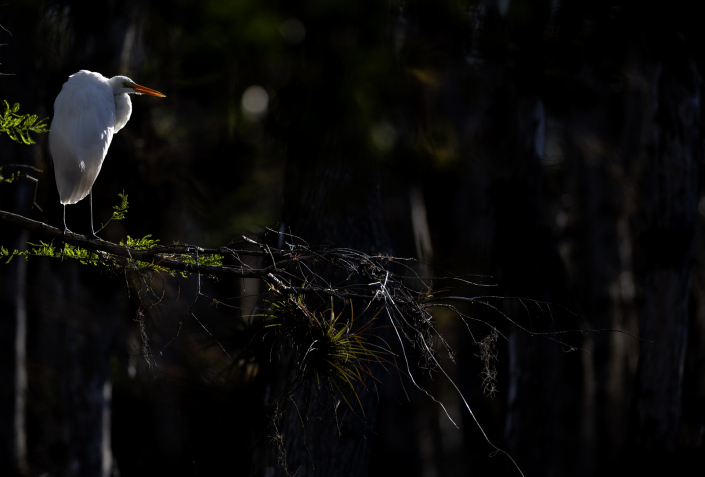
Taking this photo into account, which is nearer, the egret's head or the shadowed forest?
the shadowed forest

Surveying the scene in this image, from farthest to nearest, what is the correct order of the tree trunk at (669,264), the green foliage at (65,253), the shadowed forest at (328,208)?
the tree trunk at (669,264), the green foliage at (65,253), the shadowed forest at (328,208)

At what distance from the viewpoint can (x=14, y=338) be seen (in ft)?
23.4

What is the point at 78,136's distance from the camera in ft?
11.3

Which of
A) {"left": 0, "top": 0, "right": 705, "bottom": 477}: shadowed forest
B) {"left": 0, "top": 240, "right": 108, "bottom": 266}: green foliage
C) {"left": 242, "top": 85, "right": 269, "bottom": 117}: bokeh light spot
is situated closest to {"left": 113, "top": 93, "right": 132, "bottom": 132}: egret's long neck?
{"left": 0, "top": 0, "right": 705, "bottom": 477}: shadowed forest

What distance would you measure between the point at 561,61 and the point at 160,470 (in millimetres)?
8536

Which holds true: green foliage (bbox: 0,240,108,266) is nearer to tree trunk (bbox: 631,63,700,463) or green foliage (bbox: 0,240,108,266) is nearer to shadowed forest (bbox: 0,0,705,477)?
shadowed forest (bbox: 0,0,705,477)

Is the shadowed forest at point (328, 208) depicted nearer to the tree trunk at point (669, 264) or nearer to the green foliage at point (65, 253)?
the tree trunk at point (669, 264)

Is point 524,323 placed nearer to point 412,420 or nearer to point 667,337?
point 667,337

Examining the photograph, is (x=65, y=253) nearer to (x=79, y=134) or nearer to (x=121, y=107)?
(x=79, y=134)

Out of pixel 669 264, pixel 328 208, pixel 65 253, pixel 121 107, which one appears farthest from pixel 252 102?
pixel 669 264

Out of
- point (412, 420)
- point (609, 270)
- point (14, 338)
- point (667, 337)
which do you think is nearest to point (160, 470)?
point (14, 338)

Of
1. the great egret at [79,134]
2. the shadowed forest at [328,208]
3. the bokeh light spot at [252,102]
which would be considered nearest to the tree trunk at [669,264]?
the shadowed forest at [328,208]

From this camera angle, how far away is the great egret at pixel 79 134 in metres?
3.45

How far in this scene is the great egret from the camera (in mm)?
3449
